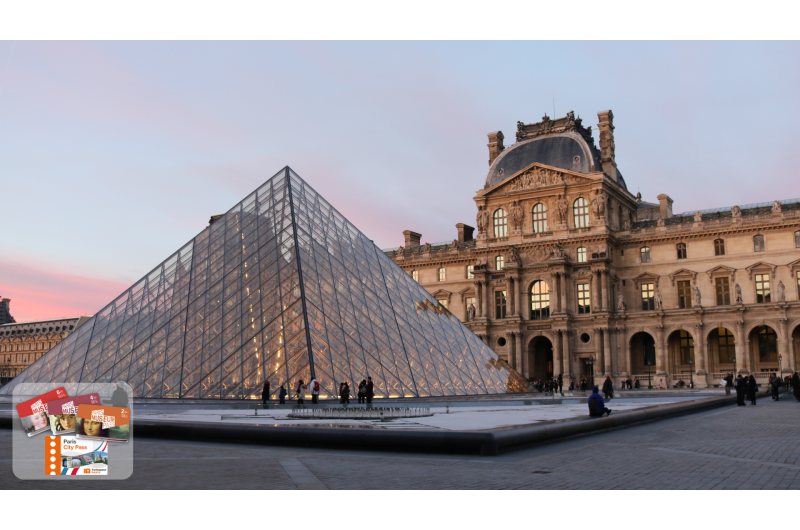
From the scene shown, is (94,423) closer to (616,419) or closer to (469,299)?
(616,419)

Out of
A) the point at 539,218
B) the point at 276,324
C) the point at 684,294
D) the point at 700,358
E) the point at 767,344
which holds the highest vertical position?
the point at 539,218

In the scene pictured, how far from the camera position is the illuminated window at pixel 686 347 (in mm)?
46031

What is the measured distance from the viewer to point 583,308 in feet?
157

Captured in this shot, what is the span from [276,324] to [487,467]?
13050 millimetres

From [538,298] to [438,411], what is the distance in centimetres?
3388

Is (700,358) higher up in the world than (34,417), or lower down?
lower down

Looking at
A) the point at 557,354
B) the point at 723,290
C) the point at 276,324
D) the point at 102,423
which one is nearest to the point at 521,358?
the point at 557,354


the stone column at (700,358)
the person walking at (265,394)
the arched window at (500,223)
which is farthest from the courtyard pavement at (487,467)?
the arched window at (500,223)

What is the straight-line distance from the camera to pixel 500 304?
51219mm

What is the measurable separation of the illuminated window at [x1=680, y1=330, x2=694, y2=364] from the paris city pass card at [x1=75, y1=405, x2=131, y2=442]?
1717 inches

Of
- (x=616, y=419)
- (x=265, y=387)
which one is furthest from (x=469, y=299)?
(x=616, y=419)

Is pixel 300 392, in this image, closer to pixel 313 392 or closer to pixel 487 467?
pixel 313 392

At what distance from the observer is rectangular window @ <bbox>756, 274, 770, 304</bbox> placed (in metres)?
43.7

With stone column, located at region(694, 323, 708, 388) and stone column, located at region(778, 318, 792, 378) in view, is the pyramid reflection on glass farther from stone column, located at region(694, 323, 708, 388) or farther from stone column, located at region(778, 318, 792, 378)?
stone column, located at region(778, 318, 792, 378)
